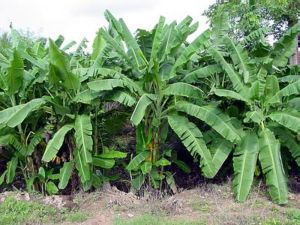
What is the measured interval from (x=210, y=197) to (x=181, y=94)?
188 centimetres

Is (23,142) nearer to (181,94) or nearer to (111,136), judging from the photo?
(111,136)

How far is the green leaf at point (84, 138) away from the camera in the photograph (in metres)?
7.08

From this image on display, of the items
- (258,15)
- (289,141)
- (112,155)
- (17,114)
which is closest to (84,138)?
(112,155)

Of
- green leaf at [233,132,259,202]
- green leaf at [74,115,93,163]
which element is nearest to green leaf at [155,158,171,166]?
green leaf at [233,132,259,202]

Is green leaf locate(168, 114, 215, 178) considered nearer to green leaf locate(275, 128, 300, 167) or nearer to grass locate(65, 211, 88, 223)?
green leaf locate(275, 128, 300, 167)

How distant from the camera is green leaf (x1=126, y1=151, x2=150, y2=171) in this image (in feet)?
24.8

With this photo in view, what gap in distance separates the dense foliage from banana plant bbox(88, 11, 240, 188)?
0.06 feet

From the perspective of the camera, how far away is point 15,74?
24.2 feet

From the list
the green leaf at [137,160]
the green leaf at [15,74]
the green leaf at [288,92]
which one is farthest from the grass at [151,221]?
the green leaf at [15,74]

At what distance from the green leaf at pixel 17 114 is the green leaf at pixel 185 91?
2.29m

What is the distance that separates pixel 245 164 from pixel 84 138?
2.78 meters

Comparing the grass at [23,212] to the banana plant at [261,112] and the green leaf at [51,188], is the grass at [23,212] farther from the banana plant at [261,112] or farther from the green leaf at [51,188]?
the banana plant at [261,112]

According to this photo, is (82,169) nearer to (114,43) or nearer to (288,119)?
(114,43)

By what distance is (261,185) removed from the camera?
7.78 metres
